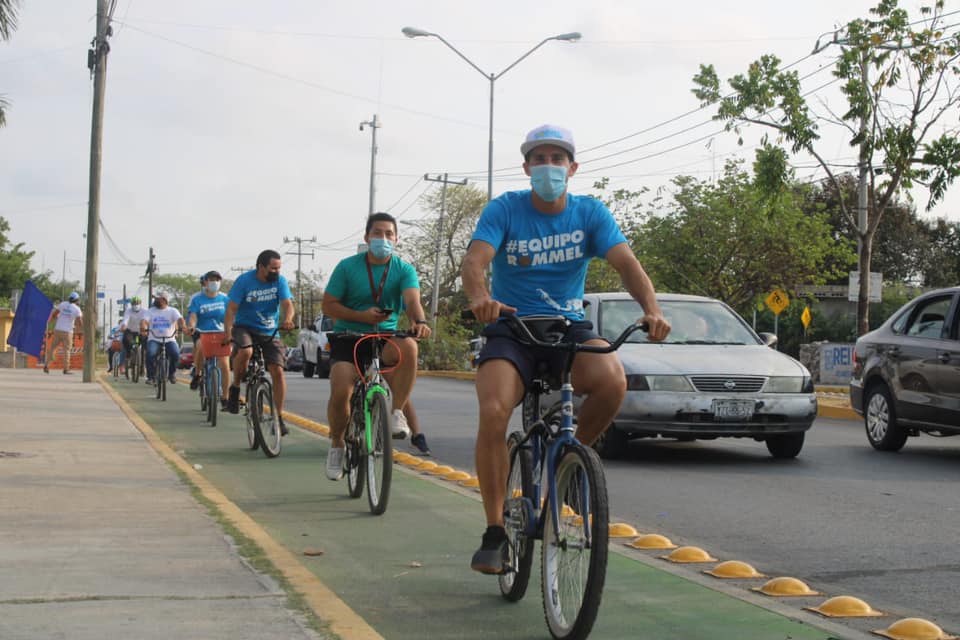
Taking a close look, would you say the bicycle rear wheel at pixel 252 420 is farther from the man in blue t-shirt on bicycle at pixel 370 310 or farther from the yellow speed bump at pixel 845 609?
the yellow speed bump at pixel 845 609

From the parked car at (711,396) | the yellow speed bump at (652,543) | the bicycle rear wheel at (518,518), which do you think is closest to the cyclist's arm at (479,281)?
the bicycle rear wheel at (518,518)

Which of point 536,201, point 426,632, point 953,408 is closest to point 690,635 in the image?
point 426,632

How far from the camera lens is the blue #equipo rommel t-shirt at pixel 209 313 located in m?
15.7

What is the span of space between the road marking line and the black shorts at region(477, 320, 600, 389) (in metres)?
1.08

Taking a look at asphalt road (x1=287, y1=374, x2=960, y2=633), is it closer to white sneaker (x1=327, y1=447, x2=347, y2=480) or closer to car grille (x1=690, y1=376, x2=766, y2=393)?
car grille (x1=690, y1=376, x2=766, y2=393)

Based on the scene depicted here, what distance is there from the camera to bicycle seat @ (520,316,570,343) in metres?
5.00

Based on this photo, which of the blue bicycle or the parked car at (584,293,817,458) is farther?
the parked car at (584,293,817,458)

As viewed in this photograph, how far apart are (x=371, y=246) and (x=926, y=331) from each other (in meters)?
6.17

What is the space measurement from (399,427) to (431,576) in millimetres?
2706

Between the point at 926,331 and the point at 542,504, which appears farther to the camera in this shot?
the point at 926,331

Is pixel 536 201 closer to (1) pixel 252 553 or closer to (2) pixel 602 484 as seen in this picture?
(2) pixel 602 484

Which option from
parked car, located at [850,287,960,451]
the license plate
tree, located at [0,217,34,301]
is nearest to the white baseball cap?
the license plate

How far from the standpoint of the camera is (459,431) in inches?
570

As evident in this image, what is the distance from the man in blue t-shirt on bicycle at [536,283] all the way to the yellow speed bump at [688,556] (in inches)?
61.2
